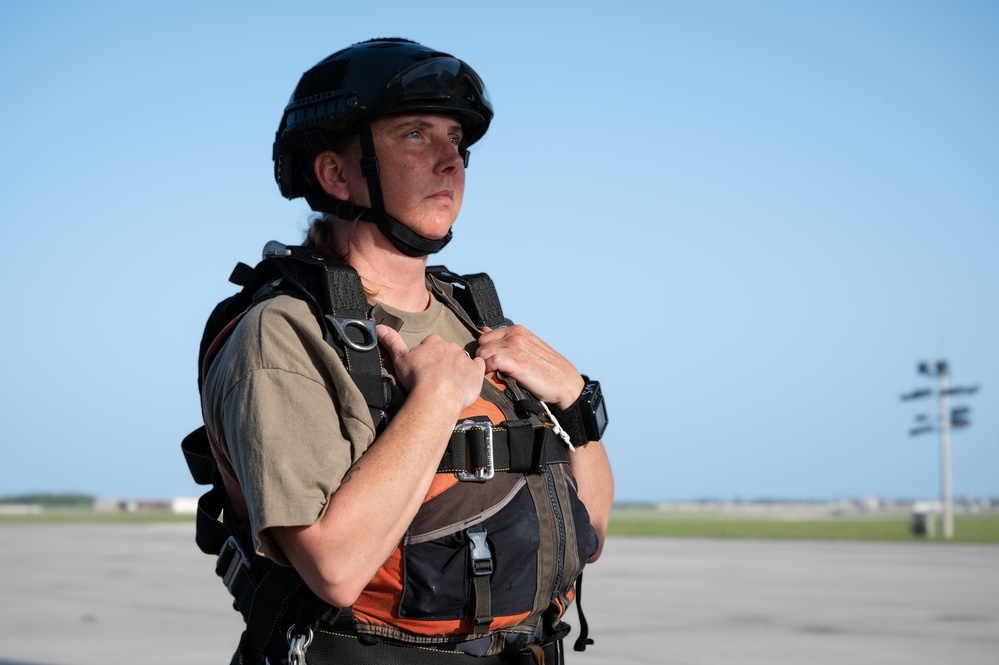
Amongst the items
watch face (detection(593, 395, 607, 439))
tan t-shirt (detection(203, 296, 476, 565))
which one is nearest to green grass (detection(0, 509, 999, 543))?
watch face (detection(593, 395, 607, 439))

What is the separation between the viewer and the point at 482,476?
7.97ft

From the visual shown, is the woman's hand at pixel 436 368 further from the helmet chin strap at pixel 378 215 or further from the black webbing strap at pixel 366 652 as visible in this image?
the black webbing strap at pixel 366 652

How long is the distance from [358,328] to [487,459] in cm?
42

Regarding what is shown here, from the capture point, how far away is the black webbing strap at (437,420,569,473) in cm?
243

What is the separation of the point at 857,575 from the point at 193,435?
56.3 ft

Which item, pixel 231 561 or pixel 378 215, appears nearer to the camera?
pixel 231 561

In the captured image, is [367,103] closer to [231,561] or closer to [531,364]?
[531,364]

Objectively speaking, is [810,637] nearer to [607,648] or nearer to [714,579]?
[607,648]

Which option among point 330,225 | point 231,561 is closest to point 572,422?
point 330,225

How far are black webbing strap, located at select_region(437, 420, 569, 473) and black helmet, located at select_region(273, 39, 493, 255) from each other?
1.82ft

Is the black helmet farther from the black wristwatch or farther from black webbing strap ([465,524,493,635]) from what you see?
black webbing strap ([465,524,493,635])

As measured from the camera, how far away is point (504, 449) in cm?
251

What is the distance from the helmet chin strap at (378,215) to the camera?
2711mm

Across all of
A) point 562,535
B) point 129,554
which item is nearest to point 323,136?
point 562,535
